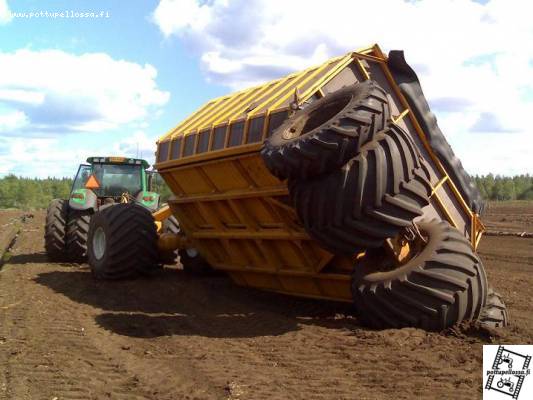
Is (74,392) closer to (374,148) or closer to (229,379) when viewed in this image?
(229,379)

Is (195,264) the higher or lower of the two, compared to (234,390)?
higher

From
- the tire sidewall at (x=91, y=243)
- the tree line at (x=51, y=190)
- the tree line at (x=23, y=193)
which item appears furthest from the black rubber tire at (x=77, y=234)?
the tree line at (x=23, y=193)

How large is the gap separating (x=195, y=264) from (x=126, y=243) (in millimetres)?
1571

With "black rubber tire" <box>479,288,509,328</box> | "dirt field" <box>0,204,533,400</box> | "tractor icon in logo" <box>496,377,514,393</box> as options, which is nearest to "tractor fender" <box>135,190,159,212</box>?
"dirt field" <box>0,204,533,400</box>

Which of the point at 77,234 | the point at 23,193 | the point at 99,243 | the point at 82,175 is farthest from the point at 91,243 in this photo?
the point at 23,193

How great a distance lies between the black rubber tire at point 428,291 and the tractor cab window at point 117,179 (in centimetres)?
869

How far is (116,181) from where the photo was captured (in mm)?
13648

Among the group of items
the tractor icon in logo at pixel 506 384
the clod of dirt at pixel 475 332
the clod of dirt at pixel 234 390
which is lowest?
the clod of dirt at pixel 234 390

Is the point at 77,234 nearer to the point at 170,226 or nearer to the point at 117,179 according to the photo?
the point at 117,179

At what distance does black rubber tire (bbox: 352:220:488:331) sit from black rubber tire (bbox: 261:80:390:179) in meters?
1.21

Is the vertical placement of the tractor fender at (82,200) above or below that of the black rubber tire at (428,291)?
above

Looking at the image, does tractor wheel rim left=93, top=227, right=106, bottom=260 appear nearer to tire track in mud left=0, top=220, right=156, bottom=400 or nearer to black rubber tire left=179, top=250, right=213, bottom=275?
black rubber tire left=179, top=250, right=213, bottom=275

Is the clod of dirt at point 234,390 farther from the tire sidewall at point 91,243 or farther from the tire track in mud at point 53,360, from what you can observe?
the tire sidewall at point 91,243

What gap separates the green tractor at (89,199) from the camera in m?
12.4
